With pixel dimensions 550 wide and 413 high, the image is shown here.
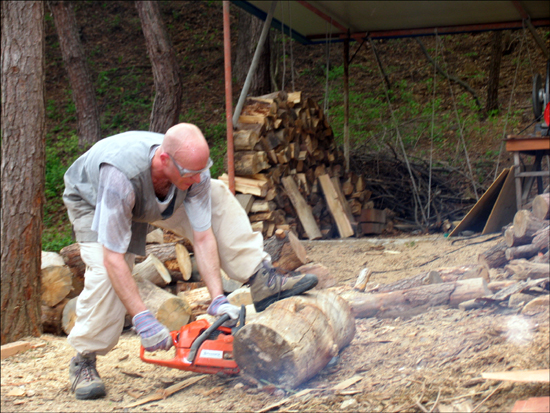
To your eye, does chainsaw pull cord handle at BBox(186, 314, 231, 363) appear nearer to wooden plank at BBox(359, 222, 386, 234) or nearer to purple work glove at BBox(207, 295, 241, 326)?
purple work glove at BBox(207, 295, 241, 326)

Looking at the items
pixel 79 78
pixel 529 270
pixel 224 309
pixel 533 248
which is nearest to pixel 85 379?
pixel 224 309

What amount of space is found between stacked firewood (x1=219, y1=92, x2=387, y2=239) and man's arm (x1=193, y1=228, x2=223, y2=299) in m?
A: 2.59

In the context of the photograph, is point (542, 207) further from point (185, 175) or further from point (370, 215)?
point (370, 215)

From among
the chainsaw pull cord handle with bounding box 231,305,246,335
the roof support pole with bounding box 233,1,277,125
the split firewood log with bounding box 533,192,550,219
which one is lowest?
the chainsaw pull cord handle with bounding box 231,305,246,335

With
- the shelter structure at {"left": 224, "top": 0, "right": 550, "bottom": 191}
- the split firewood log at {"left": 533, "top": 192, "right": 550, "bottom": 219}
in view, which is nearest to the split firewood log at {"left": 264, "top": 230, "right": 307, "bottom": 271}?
the split firewood log at {"left": 533, "top": 192, "right": 550, "bottom": 219}

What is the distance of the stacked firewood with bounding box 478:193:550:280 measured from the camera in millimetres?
3650

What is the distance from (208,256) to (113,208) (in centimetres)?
63

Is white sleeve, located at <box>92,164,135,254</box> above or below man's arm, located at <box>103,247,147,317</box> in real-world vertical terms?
above

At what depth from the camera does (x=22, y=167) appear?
3775 mm

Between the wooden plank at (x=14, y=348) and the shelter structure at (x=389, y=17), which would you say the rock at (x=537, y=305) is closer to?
the wooden plank at (x=14, y=348)

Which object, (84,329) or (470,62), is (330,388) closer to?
(84,329)

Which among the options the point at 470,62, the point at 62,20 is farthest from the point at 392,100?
the point at 62,20

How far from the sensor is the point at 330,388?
238 centimetres

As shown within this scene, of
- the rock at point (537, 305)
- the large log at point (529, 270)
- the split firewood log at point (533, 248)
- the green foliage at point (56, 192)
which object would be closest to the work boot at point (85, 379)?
the rock at point (537, 305)
